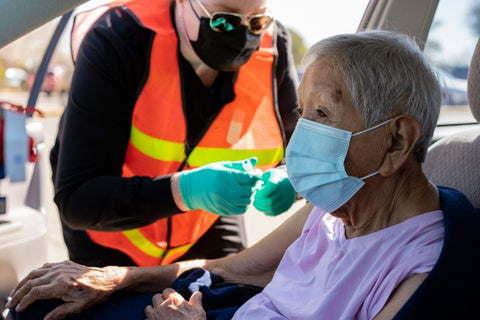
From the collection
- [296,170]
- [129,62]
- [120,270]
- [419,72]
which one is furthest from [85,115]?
[419,72]

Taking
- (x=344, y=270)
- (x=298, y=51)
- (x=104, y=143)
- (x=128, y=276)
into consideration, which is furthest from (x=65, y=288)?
(x=298, y=51)

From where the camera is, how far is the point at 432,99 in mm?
1590

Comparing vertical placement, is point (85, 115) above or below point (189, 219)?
above

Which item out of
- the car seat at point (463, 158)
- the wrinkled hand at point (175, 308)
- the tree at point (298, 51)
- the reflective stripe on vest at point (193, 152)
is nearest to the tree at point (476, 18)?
the tree at point (298, 51)

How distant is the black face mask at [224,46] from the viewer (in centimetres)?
221

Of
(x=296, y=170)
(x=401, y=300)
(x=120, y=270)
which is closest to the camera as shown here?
(x=401, y=300)

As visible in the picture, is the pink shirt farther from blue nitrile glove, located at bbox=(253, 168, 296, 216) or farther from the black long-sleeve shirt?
the black long-sleeve shirt

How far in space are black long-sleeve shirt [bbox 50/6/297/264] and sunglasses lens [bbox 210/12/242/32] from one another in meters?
0.25

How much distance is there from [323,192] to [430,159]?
1.90 feet

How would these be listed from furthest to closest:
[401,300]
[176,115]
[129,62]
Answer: [176,115] → [129,62] → [401,300]

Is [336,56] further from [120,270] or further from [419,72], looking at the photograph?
[120,270]

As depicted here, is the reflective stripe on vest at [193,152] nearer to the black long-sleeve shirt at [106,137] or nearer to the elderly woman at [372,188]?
the black long-sleeve shirt at [106,137]

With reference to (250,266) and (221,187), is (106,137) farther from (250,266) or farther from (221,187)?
(250,266)

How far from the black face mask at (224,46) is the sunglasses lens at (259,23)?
0.02 metres
